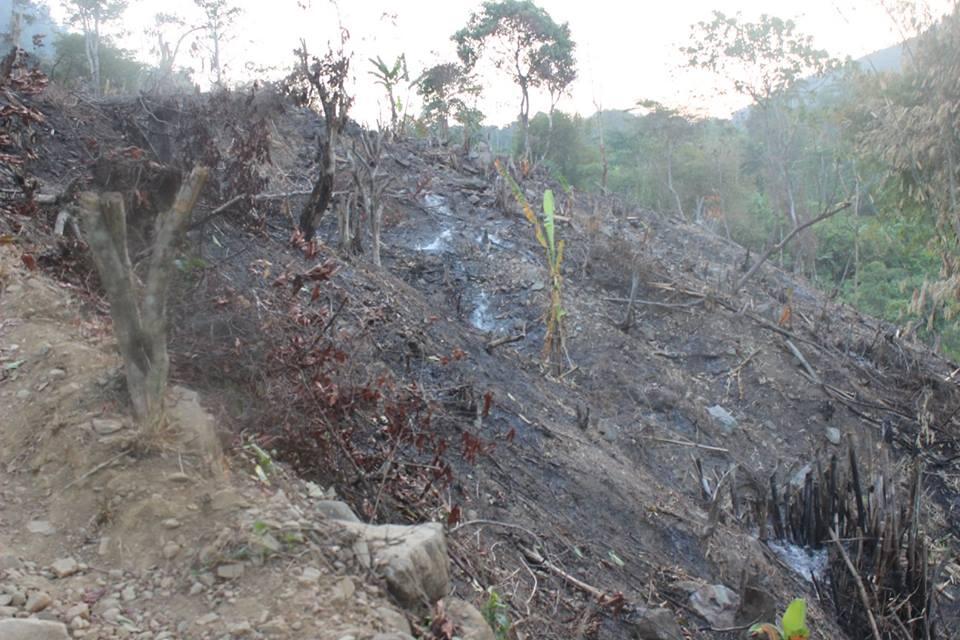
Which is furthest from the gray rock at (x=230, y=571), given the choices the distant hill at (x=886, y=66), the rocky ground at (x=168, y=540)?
the distant hill at (x=886, y=66)

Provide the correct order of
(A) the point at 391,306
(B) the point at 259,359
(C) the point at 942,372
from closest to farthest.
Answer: (B) the point at 259,359, (A) the point at 391,306, (C) the point at 942,372

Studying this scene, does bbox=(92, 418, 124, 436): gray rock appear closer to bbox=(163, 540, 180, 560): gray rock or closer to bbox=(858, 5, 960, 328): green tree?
bbox=(163, 540, 180, 560): gray rock

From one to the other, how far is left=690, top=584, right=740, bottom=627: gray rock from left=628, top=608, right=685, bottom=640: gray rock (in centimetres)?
64

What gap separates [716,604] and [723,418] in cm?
513

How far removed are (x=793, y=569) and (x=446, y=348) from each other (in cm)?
352

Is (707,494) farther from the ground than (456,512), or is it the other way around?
(456,512)

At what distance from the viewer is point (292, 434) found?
3627mm

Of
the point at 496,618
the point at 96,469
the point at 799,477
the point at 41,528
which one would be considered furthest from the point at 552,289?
the point at 41,528

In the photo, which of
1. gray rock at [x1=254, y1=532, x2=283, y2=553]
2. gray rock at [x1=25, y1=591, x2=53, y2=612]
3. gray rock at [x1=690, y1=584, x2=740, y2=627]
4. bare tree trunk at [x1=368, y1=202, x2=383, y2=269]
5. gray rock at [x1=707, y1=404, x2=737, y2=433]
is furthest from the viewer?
gray rock at [x1=707, y1=404, x2=737, y2=433]

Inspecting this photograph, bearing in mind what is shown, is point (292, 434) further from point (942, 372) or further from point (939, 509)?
point (942, 372)

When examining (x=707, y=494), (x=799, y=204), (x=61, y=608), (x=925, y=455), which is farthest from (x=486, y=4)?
(x=61, y=608)

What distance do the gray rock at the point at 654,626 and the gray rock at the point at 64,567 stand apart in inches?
113

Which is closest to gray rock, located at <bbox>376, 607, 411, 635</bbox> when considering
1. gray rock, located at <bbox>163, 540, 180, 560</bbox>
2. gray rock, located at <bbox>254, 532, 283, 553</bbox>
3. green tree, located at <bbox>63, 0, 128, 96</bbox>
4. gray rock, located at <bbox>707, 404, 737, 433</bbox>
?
gray rock, located at <bbox>254, 532, 283, 553</bbox>

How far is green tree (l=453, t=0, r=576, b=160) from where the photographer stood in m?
21.7
